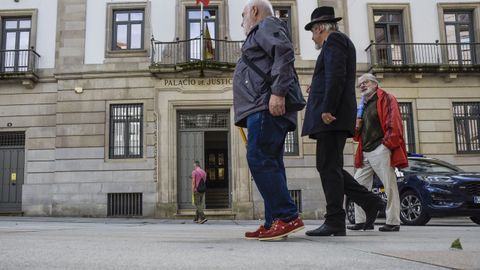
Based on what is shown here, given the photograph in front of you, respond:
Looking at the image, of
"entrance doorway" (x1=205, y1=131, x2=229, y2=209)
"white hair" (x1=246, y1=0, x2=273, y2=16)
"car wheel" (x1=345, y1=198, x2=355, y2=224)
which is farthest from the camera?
"entrance doorway" (x1=205, y1=131, x2=229, y2=209)

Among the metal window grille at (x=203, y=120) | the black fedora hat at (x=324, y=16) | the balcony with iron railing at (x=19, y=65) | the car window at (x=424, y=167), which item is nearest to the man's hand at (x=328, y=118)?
the black fedora hat at (x=324, y=16)

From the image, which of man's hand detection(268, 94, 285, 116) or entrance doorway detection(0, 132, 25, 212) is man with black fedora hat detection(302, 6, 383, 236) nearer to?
man's hand detection(268, 94, 285, 116)

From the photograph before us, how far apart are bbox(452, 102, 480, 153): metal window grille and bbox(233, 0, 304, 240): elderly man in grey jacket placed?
1704cm

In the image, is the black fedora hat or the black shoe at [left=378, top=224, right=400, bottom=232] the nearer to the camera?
the black fedora hat

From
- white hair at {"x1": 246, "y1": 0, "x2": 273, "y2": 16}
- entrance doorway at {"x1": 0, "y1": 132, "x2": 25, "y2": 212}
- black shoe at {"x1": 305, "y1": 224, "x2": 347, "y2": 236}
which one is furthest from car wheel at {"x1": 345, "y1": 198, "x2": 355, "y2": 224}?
entrance doorway at {"x1": 0, "y1": 132, "x2": 25, "y2": 212}

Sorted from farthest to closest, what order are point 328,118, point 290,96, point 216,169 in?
point 216,169, point 328,118, point 290,96

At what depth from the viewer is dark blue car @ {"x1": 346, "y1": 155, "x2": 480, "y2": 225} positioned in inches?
374

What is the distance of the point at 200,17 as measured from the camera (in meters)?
19.2

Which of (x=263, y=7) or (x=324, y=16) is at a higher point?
(x=324, y=16)

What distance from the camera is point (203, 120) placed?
749 inches

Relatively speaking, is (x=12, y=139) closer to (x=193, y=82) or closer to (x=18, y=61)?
(x=18, y=61)

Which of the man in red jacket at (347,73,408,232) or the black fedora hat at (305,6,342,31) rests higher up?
the black fedora hat at (305,6,342,31)

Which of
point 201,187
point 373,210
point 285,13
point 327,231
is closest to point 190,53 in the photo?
point 285,13

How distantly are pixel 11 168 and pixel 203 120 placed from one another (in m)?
7.39
